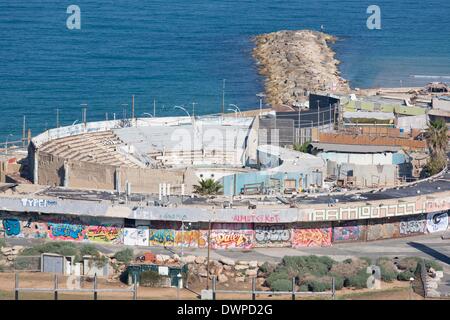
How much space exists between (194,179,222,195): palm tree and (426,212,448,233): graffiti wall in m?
11.8

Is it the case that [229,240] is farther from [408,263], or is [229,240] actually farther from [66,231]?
[408,263]

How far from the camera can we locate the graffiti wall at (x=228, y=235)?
7994 cm

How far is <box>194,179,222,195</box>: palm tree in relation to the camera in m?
85.5

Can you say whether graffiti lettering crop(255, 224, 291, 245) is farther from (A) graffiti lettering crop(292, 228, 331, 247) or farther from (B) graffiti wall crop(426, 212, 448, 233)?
(B) graffiti wall crop(426, 212, 448, 233)

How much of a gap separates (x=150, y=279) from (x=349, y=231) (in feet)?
46.5

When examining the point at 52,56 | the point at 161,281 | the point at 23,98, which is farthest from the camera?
the point at 52,56

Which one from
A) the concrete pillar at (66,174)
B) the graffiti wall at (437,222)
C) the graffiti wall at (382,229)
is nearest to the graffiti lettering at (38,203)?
the concrete pillar at (66,174)

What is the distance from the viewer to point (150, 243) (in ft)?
263

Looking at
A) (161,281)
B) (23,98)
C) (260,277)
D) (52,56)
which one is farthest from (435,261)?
(52,56)

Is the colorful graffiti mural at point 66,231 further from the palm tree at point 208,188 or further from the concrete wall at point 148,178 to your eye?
the palm tree at point 208,188

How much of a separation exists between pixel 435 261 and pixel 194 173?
17076 mm

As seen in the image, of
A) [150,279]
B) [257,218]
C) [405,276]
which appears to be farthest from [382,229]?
[150,279]

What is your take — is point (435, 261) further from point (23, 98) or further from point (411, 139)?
point (23, 98)

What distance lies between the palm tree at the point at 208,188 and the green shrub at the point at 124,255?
969 centimetres
